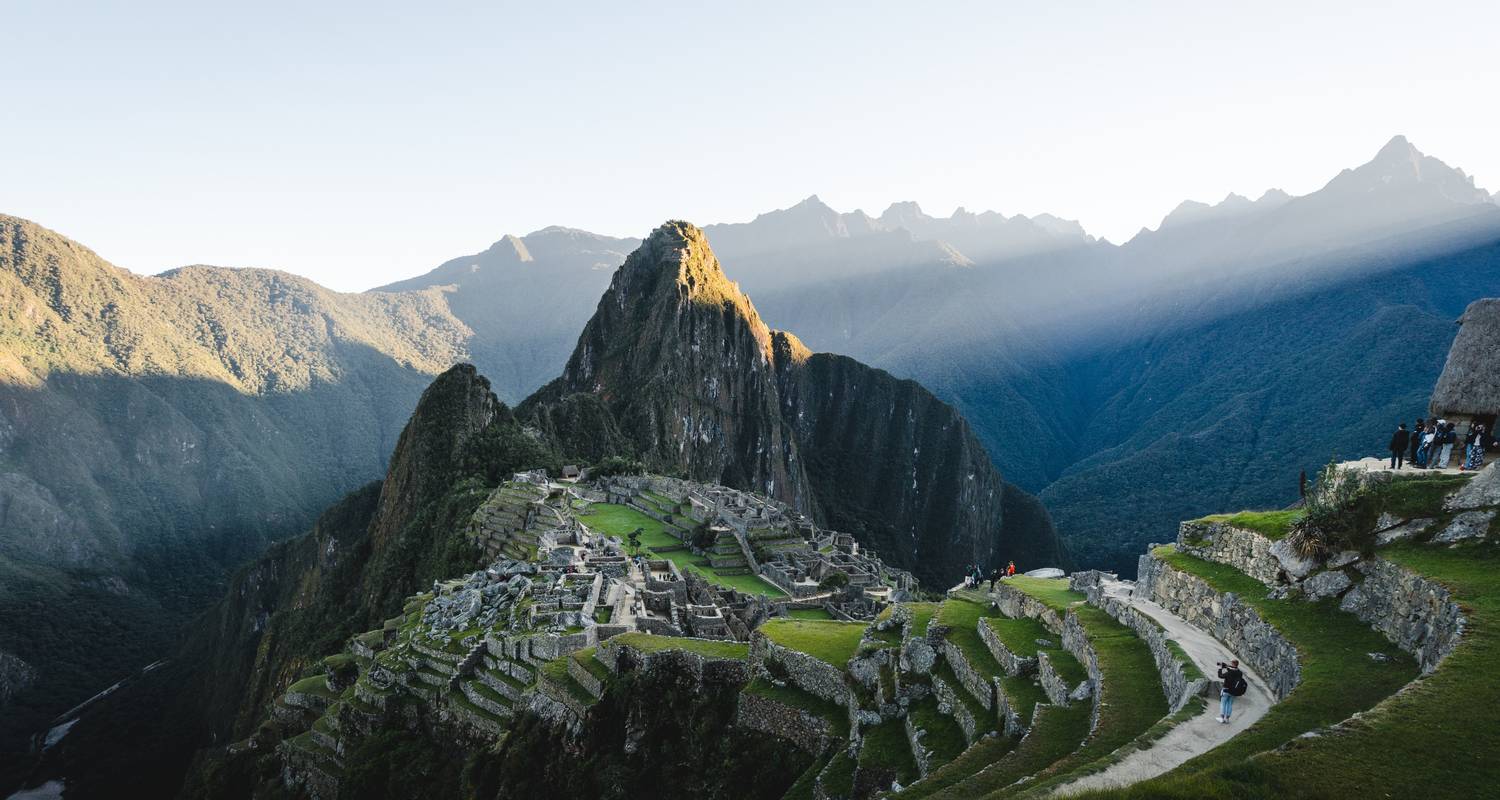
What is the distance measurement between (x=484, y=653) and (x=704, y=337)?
168m

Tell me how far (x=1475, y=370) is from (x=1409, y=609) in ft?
32.9

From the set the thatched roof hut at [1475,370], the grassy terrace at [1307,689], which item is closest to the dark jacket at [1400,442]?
the thatched roof hut at [1475,370]

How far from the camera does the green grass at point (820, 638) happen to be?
74.6ft

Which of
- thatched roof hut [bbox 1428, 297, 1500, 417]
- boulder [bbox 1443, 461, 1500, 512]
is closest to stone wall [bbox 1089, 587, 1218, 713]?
boulder [bbox 1443, 461, 1500, 512]

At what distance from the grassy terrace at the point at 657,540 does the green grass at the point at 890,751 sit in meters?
27.0

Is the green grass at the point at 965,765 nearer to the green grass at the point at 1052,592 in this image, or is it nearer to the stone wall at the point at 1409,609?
the stone wall at the point at 1409,609

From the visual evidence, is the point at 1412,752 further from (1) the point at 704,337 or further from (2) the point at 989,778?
(1) the point at 704,337

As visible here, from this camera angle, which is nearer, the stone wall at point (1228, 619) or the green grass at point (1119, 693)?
the green grass at point (1119, 693)

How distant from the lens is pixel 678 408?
175500 millimetres

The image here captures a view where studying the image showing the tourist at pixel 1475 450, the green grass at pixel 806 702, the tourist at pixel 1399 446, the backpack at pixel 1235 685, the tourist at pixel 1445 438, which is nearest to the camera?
the backpack at pixel 1235 685

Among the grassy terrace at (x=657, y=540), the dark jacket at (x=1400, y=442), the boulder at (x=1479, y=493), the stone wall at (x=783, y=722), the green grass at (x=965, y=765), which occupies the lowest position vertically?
the grassy terrace at (x=657, y=540)

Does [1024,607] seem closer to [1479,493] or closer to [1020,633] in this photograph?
[1020,633]

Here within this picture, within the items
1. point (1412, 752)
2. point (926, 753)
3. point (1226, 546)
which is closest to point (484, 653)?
point (926, 753)

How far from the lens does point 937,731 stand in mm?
18094
